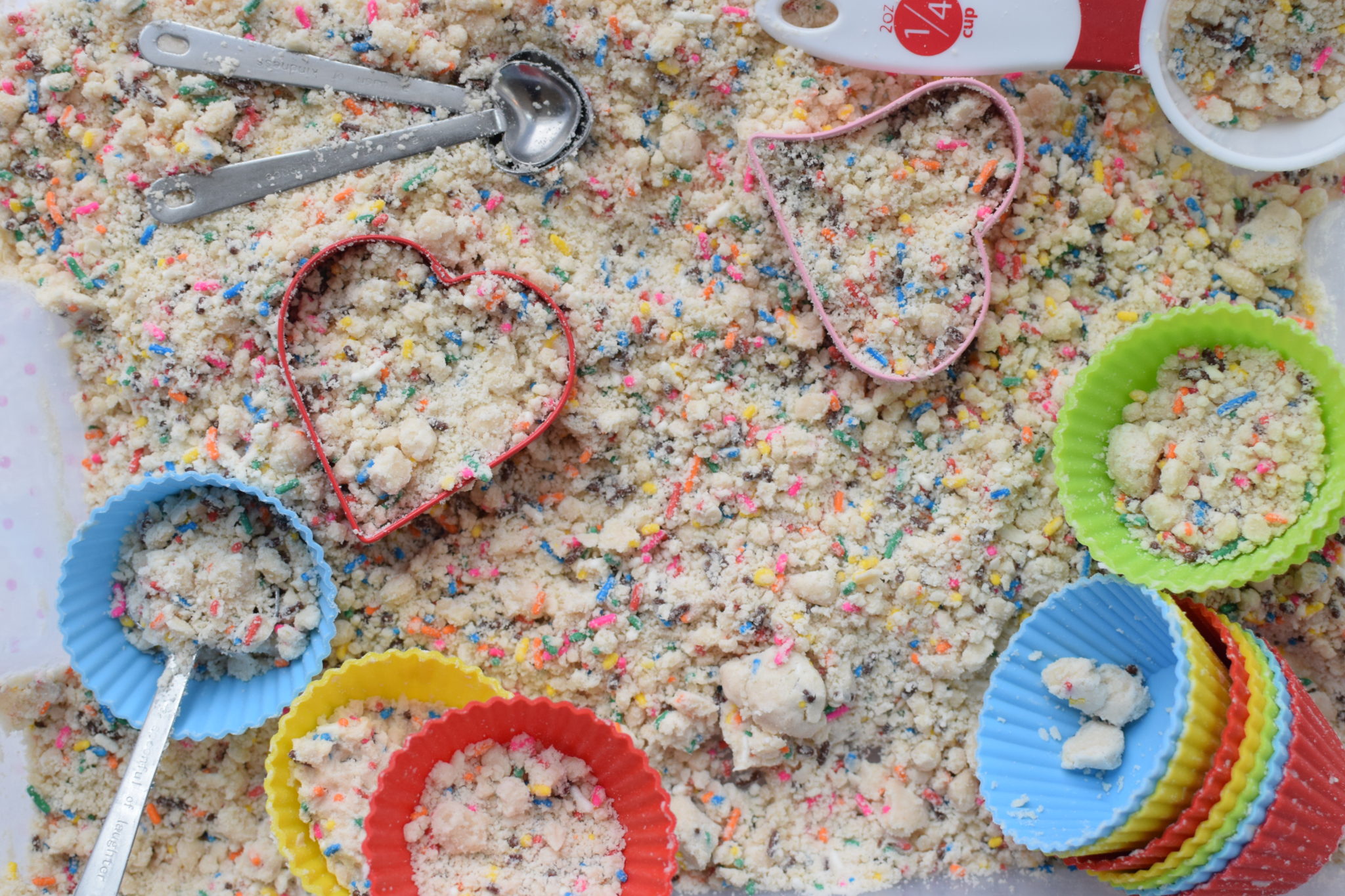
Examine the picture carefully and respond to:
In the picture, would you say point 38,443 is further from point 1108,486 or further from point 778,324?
point 1108,486

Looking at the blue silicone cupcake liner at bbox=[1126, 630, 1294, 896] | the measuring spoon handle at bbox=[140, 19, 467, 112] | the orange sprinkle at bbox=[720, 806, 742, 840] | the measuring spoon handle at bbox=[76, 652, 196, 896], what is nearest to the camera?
the blue silicone cupcake liner at bbox=[1126, 630, 1294, 896]

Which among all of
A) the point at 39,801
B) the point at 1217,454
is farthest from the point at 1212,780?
the point at 39,801

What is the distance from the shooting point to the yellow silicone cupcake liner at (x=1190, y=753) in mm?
1313

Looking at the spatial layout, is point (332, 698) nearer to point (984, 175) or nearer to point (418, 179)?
point (418, 179)

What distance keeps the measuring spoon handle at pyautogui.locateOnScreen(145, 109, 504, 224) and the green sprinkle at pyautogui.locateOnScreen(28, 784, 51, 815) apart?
88 centimetres

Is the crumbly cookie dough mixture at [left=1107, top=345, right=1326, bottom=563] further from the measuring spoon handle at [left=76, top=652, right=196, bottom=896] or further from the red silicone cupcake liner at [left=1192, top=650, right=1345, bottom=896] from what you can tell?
the measuring spoon handle at [left=76, top=652, right=196, bottom=896]

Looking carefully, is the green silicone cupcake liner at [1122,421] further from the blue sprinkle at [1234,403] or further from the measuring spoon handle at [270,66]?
the measuring spoon handle at [270,66]

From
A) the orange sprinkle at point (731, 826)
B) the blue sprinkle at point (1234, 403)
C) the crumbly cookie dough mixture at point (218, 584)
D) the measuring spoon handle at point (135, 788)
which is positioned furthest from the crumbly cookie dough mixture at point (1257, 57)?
the measuring spoon handle at point (135, 788)

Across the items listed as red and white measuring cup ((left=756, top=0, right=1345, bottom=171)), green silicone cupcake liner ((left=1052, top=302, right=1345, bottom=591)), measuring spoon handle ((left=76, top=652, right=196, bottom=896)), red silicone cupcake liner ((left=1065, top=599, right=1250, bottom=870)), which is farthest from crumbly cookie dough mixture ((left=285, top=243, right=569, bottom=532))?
red silicone cupcake liner ((left=1065, top=599, right=1250, bottom=870))

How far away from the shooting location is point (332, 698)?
1.50 m

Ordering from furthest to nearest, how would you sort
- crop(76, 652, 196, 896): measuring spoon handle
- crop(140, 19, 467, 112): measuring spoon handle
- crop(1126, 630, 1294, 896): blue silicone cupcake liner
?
crop(140, 19, 467, 112): measuring spoon handle < crop(76, 652, 196, 896): measuring spoon handle < crop(1126, 630, 1294, 896): blue silicone cupcake liner

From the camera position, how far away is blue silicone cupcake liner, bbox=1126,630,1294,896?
1.26 metres

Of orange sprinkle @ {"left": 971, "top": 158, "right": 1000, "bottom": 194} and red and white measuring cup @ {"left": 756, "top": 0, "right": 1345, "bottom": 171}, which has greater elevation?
red and white measuring cup @ {"left": 756, "top": 0, "right": 1345, "bottom": 171}

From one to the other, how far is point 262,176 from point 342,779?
2.87ft
